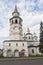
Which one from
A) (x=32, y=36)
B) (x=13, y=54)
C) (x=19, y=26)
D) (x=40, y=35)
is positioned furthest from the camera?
(x=32, y=36)

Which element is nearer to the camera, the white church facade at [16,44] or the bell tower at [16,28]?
the white church facade at [16,44]

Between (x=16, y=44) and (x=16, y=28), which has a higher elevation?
(x=16, y=28)

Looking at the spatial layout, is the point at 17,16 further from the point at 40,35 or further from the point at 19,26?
the point at 40,35

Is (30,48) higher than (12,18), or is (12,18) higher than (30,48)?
(12,18)

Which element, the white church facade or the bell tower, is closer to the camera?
the white church facade

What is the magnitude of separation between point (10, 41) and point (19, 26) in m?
7.00

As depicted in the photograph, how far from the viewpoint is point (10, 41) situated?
66188 mm

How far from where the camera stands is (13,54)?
6450 cm

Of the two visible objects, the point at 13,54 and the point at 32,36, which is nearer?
the point at 13,54

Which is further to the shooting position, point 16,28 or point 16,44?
point 16,28

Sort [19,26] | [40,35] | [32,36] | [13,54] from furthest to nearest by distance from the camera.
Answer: [32,36]
[40,35]
[19,26]
[13,54]

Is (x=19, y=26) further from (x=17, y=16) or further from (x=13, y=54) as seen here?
(x=13, y=54)

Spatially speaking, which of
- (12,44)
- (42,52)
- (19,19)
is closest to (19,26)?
(19,19)

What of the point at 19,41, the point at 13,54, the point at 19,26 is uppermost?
the point at 19,26
